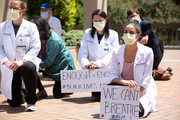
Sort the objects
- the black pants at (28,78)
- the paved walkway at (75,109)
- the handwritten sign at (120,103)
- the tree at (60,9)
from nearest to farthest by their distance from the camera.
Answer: the handwritten sign at (120,103) < the paved walkway at (75,109) < the black pants at (28,78) < the tree at (60,9)

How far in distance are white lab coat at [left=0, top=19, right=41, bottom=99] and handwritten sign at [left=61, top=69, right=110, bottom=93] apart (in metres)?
0.95

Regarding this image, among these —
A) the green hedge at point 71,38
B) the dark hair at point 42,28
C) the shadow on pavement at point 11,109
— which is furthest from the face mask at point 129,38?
the green hedge at point 71,38

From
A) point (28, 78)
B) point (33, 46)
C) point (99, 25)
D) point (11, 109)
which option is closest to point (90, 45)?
point (99, 25)

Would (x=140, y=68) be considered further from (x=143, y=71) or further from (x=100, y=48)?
(x=100, y=48)

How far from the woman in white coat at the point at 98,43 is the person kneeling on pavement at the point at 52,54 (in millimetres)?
430

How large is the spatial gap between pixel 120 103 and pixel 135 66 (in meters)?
0.61

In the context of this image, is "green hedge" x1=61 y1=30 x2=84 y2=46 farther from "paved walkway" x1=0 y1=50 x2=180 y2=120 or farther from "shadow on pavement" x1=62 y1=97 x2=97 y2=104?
"shadow on pavement" x1=62 y1=97 x2=97 y2=104

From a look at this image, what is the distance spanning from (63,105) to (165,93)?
2258 millimetres

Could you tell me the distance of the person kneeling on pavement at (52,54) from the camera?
671cm

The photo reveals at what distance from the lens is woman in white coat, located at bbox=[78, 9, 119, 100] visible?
A: 21.6 ft

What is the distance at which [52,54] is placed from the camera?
6766 mm

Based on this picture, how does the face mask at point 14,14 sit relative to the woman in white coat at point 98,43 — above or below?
above

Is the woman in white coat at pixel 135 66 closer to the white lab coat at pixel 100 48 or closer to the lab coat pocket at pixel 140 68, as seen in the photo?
the lab coat pocket at pixel 140 68

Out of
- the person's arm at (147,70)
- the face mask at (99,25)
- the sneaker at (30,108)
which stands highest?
the face mask at (99,25)
